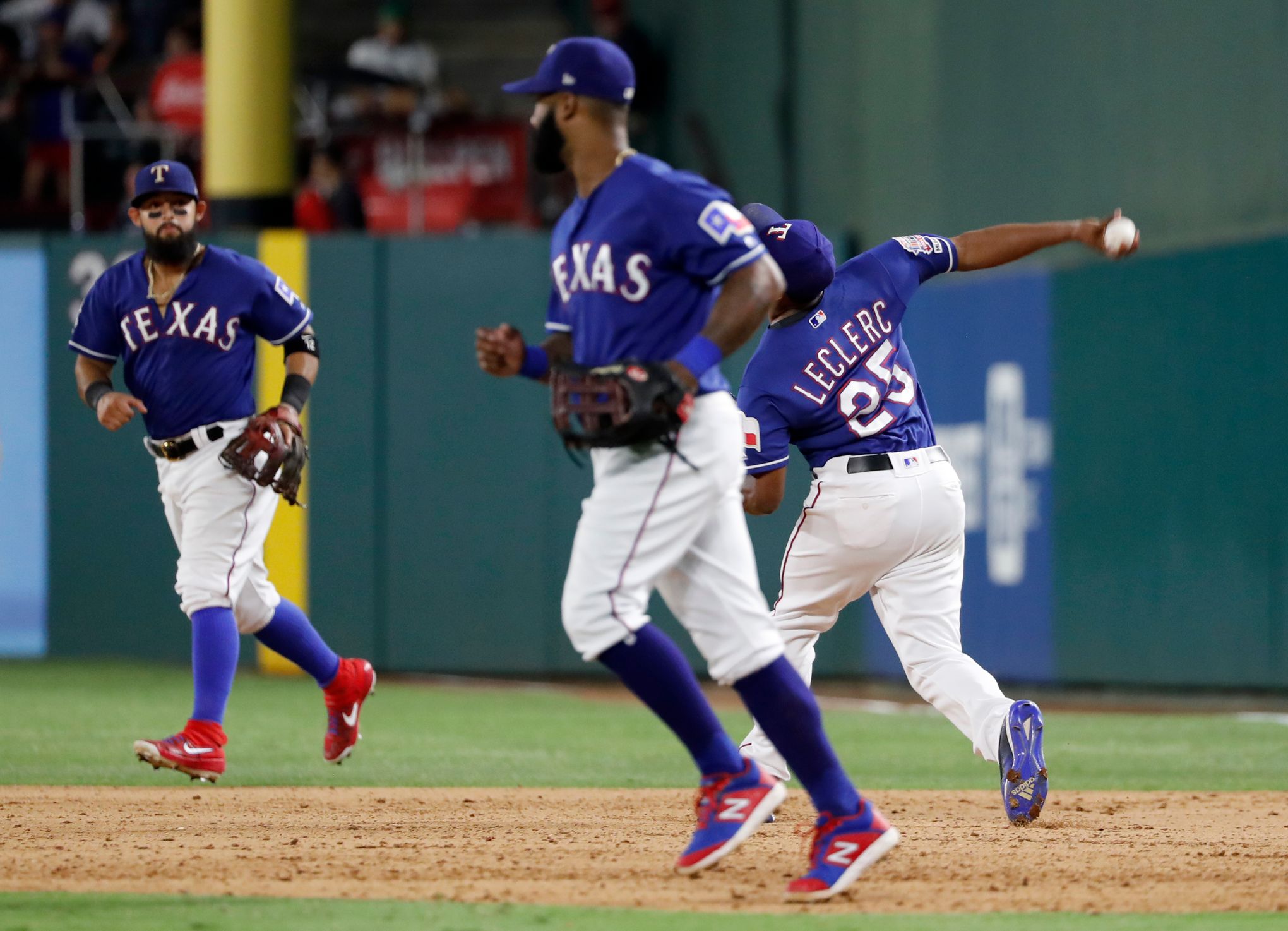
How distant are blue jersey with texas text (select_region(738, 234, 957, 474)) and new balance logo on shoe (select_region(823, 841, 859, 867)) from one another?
4.66 ft

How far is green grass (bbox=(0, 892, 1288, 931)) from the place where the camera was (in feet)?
12.5

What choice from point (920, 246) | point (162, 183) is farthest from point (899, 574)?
point (162, 183)

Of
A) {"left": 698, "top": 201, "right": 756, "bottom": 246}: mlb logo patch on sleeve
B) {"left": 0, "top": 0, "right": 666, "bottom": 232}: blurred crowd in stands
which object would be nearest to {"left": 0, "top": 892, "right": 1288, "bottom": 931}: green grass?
{"left": 698, "top": 201, "right": 756, "bottom": 246}: mlb logo patch on sleeve

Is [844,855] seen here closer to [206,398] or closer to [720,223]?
[720,223]

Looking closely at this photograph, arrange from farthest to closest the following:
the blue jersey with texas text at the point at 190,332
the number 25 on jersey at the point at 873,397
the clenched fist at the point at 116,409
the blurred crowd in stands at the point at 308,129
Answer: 1. the blurred crowd in stands at the point at 308,129
2. the blue jersey with texas text at the point at 190,332
3. the clenched fist at the point at 116,409
4. the number 25 on jersey at the point at 873,397

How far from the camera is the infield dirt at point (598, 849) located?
4.24 meters

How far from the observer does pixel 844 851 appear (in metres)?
4.20

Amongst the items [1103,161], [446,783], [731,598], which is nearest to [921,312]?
[1103,161]

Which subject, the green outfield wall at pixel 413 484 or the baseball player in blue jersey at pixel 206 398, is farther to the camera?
the green outfield wall at pixel 413 484

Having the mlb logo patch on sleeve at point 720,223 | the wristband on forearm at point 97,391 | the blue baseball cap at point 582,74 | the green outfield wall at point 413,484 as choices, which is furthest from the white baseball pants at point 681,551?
the green outfield wall at point 413,484

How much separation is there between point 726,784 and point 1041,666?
23.5ft

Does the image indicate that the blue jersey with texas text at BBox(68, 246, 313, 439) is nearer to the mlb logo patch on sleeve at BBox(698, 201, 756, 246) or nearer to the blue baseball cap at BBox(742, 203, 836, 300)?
the blue baseball cap at BBox(742, 203, 836, 300)

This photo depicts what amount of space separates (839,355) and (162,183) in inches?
101

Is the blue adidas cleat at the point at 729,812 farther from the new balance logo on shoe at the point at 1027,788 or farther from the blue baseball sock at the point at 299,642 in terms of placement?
the blue baseball sock at the point at 299,642
